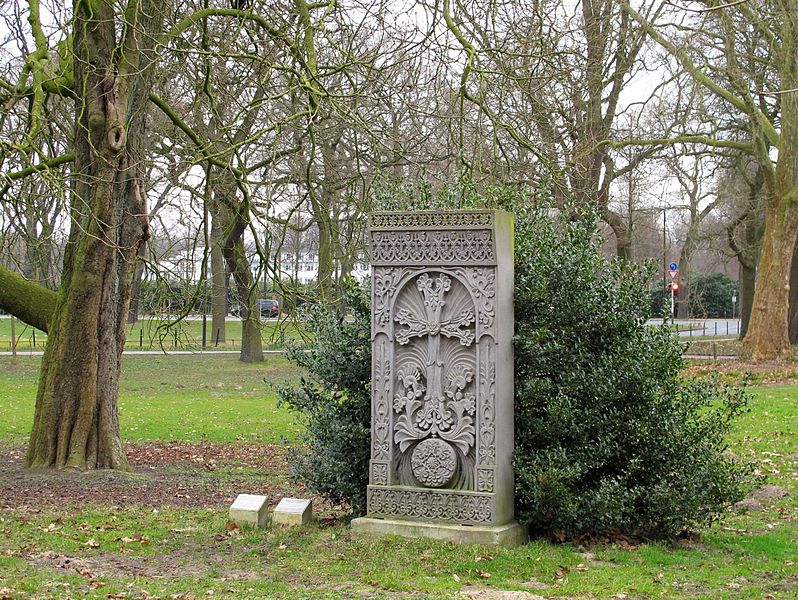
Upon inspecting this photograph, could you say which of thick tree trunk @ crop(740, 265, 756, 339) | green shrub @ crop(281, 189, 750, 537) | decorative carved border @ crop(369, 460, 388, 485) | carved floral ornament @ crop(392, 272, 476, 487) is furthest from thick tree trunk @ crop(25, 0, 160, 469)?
thick tree trunk @ crop(740, 265, 756, 339)

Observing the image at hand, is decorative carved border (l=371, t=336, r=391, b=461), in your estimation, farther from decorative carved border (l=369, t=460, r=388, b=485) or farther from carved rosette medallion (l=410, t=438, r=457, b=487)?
carved rosette medallion (l=410, t=438, r=457, b=487)

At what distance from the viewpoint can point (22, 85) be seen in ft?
38.0

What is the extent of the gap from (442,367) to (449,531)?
3.98 ft

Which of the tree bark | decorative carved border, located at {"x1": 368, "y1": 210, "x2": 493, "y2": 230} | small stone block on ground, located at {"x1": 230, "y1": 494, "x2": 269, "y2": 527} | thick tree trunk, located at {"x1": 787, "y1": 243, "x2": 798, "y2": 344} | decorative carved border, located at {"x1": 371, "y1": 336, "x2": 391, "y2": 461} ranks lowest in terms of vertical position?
small stone block on ground, located at {"x1": 230, "y1": 494, "x2": 269, "y2": 527}

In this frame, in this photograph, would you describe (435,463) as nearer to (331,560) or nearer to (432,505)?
(432,505)

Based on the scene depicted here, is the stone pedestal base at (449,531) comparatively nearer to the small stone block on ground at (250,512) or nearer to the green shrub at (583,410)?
the green shrub at (583,410)

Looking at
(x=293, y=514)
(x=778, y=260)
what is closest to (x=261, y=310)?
(x=778, y=260)

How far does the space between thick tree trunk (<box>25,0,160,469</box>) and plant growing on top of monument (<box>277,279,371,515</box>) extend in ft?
12.4

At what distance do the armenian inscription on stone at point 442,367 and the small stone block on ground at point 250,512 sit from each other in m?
1.09

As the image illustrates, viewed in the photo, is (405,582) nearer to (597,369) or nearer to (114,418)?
(597,369)

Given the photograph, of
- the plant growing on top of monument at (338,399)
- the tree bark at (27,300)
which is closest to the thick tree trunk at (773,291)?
the tree bark at (27,300)

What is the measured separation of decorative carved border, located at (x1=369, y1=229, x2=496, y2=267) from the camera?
7473mm

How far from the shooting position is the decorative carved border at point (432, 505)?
7320 millimetres

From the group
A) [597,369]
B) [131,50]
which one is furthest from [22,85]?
[597,369]
